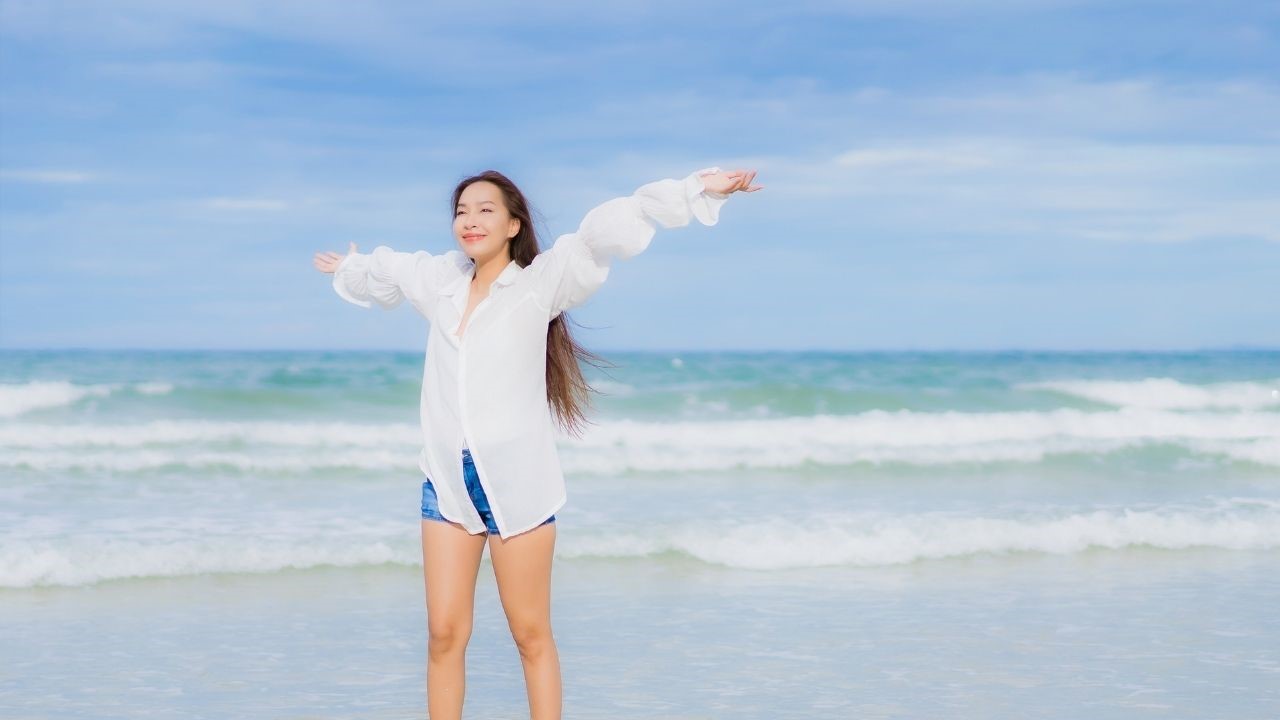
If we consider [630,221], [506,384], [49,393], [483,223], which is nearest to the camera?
[630,221]

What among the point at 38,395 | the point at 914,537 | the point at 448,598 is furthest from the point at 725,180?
the point at 38,395

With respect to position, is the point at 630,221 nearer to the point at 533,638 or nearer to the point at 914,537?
the point at 533,638

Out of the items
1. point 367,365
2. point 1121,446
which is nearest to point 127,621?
point 1121,446

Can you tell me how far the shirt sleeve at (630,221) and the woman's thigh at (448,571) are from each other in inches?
33.9

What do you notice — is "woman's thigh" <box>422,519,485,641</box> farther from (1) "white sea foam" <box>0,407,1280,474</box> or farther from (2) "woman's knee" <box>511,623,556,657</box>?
(1) "white sea foam" <box>0,407,1280,474</box>

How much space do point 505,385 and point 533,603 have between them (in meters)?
0.69

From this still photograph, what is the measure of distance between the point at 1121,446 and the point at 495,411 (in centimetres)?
1310

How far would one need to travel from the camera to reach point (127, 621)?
699 centimetres

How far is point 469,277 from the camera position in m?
3.88

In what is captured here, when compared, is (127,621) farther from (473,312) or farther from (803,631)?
(473,312)

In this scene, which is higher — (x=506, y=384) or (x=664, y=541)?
(x=506, y=384)

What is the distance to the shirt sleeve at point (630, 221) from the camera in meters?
3.49

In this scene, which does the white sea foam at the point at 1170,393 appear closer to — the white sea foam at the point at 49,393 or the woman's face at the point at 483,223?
the white sea foam at the point at 49,393

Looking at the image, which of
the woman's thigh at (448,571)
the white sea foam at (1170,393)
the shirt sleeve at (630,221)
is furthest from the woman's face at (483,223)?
the white sea foam at (1170,393)
